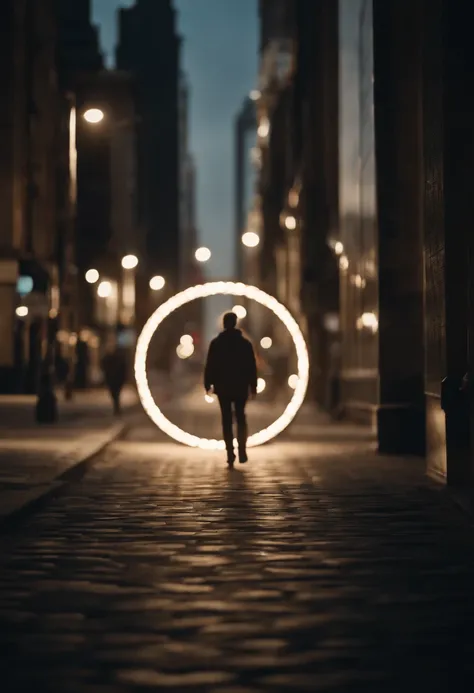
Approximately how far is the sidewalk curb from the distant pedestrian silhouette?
1.98 metres

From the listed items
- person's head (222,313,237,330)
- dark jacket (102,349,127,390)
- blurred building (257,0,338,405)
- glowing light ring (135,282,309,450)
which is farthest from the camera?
blurred building (257,0,338,405)

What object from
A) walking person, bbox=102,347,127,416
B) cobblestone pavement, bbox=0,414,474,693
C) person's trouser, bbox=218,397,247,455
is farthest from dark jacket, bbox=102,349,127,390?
cobblestone pavement, bbox=0,414,474,693

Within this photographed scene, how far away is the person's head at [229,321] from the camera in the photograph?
23797mm

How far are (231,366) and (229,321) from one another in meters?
0.91

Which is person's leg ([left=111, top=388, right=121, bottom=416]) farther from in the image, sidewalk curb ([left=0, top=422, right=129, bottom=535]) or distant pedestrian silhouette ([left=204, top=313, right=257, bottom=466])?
distant pedestrian silhouette ([left=204, top=313, right=257, bottom=466])

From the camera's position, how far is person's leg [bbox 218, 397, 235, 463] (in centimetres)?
2267

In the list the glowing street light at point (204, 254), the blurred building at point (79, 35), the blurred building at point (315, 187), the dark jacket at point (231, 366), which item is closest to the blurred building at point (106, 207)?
the blurred building at point (79, 35)

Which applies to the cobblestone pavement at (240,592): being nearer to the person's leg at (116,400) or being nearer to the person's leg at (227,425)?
the person's leg at (227,425)

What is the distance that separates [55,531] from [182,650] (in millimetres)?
6159

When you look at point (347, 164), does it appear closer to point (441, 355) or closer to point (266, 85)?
point (441, 355)

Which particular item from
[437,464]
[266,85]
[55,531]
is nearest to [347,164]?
[437,464]

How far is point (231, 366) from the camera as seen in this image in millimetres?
23219

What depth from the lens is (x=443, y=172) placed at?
18359mm

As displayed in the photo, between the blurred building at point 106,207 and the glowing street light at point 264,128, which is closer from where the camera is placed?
the blurred building at point 106,207
